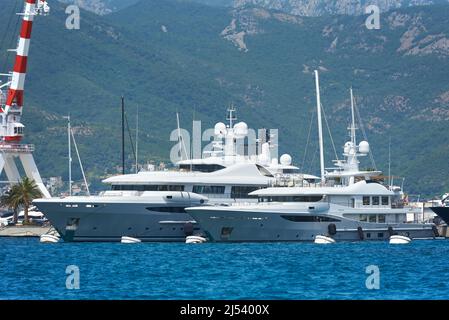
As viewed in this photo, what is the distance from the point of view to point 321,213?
8362 cm

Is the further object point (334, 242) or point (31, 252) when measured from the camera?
point (334, 242)

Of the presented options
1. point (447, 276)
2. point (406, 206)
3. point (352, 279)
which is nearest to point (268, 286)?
point (352, 279)

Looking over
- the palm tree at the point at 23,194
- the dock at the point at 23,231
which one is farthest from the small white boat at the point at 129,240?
the palm tree at the point at 23,194

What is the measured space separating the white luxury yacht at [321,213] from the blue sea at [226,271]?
191 cm

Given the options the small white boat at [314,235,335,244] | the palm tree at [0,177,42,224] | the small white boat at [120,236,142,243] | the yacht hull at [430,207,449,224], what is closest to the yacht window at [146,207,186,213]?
the small white boat at [120,236,142,243]

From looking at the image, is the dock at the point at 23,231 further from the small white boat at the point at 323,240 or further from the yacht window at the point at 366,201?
the yacht window at the point at 366,201

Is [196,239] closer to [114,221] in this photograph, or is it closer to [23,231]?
[114,221]

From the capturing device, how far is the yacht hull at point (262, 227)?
81750mm

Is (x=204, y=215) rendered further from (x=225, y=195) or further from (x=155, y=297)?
(x=155, y=297)
